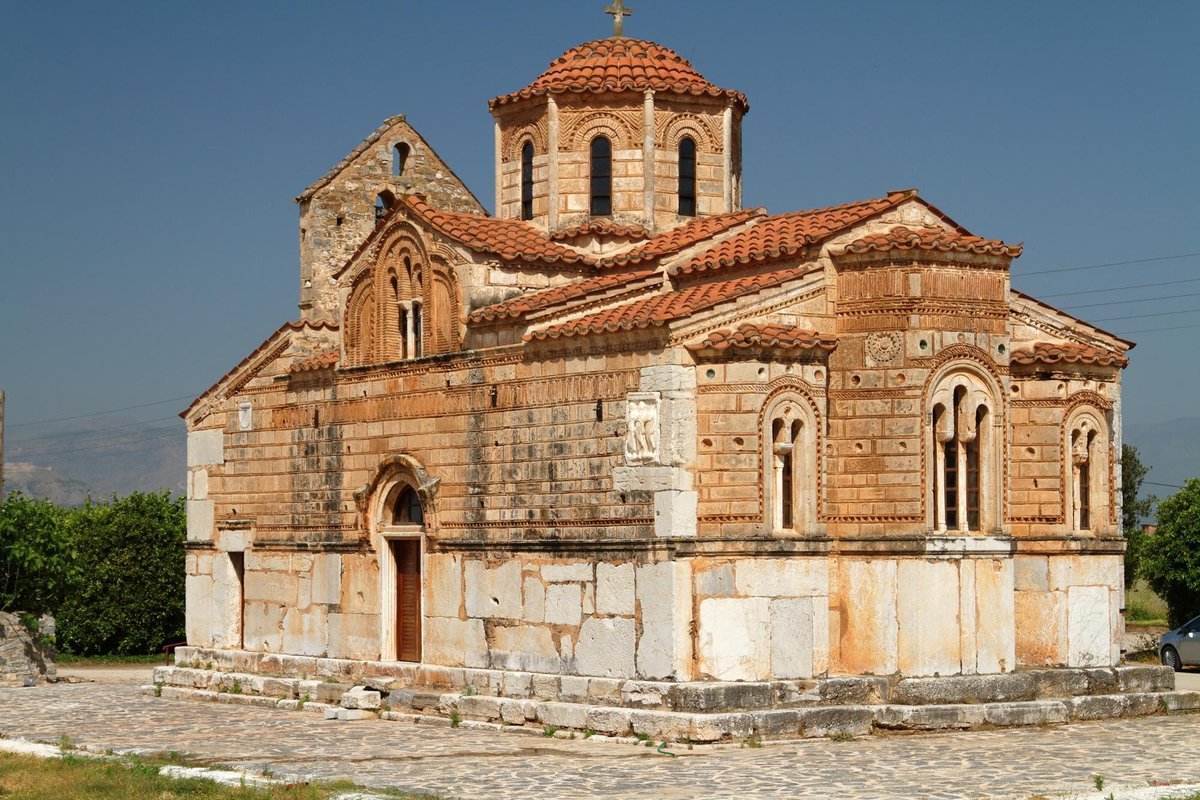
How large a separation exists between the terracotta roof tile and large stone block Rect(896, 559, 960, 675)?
3402 mm

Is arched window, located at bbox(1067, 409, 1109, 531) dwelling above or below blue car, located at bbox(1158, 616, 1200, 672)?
above

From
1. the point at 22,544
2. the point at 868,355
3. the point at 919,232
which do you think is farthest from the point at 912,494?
the point at 22,544

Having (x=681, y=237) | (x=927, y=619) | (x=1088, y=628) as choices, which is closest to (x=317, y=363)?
(x=681, y=237)

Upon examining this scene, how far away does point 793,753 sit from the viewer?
1731 centimetres

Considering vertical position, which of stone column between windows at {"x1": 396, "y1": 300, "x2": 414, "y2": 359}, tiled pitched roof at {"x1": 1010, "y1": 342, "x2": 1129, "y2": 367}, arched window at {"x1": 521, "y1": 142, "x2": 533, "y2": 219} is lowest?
tiled pitched roof at {"x1": 1010, "y1": 342, "x2": 1129, "y2": 367}

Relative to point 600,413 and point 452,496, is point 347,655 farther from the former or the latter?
point 600,413

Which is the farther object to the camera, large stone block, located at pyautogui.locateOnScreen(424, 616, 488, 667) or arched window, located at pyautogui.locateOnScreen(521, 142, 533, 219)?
arched window, located at pyautogui.locateOnScreen(521, 142, 533, 219)

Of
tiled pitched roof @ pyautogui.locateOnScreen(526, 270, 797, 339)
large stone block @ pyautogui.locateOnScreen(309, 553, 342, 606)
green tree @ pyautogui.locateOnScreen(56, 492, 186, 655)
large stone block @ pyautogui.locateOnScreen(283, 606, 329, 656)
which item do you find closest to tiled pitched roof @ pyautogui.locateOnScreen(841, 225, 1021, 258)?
tiled pitched roof @ pyautogui.locateOnScreen(526, 270, 797, 339)

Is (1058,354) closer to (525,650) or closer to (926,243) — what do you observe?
(926,243)

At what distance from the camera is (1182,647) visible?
29.1 m

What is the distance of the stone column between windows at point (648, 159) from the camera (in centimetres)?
2408

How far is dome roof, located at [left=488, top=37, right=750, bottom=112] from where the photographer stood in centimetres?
2425

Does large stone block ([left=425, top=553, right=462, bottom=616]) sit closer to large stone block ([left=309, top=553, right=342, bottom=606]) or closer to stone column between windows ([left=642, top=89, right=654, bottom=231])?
large stone block ([left=309, top=553, right=342, bottom=606])

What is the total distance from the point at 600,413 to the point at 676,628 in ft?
8.58
